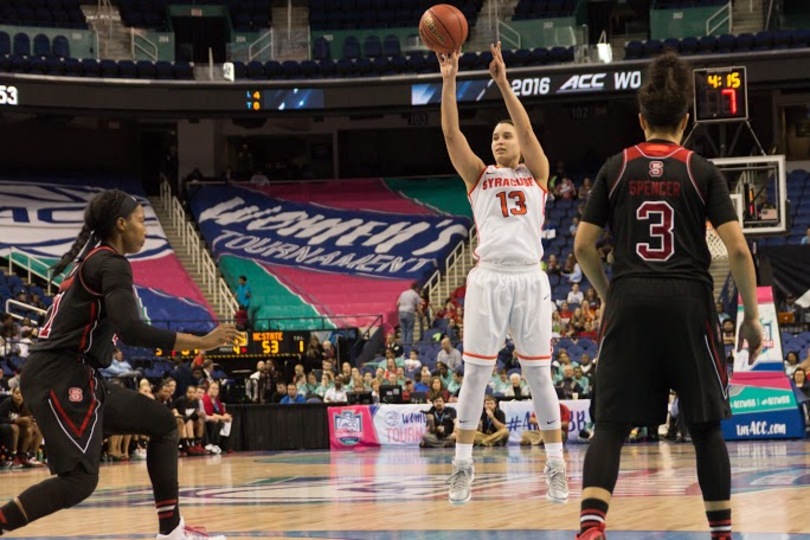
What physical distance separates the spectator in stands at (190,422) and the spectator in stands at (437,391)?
390 cm

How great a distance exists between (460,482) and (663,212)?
3.38 meters

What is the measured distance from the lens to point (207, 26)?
35.1m

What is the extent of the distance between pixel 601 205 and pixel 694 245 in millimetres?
433

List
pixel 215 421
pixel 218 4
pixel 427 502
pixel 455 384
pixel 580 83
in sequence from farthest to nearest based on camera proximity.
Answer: pixel 218 4 → pixel 580 83 → pixel 455 384 → pixel 215 421 → pixel 427 502

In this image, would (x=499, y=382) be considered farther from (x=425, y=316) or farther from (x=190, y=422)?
(x=425, y=316)

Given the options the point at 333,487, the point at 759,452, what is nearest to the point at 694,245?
the point at 333,487

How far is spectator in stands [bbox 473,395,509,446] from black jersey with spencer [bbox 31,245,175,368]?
579 inches

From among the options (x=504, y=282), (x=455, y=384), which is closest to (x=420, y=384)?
(x=455, y=384)

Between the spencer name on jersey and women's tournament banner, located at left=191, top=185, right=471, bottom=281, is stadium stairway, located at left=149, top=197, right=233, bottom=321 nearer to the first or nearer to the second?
women's tournament banner, located at left=191, top=185, right=471, bottom=281

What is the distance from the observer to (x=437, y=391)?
21.7m

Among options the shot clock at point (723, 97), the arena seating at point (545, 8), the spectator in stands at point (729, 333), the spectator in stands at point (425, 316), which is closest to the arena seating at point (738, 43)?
the arena seating at point (545, 8)

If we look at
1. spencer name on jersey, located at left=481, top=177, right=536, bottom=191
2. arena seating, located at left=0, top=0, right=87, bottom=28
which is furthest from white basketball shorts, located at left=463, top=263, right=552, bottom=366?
arena seating, located at left=0, top=0, right=87, bottom=28

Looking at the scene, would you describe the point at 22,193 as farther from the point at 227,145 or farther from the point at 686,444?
the point at 686,444

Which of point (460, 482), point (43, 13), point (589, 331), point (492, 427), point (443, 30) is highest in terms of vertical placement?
point (43, 13)
